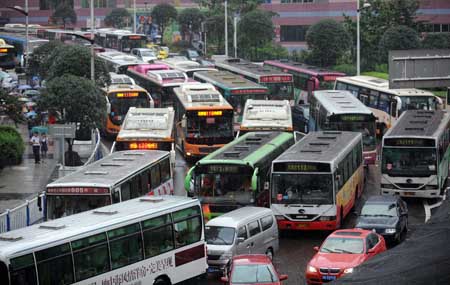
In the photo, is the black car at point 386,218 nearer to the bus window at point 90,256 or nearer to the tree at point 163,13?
the bus window at point 90,256

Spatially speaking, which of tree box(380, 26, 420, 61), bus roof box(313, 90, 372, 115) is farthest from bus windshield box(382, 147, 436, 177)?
tree box(380, 26, 420, 61)

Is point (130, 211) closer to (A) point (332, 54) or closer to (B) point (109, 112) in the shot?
(B) point (109, 112)

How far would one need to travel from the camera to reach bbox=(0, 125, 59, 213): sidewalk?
35.8 metres

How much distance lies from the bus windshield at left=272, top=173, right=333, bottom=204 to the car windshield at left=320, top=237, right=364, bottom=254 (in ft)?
15.3

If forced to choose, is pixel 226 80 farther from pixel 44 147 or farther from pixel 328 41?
pixel 328 41

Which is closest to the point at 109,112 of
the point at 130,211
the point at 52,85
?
the point at 52,85

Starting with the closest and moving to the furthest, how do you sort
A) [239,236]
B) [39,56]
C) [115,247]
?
1. [115,247]
2. [239,236]
3. [39,56]

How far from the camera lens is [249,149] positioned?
3275 cm

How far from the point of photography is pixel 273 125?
1587 inches

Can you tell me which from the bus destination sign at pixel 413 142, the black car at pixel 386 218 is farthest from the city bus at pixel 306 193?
the bus destination sign at pixel 413 142

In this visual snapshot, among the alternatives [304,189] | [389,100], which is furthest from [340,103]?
[304,189]

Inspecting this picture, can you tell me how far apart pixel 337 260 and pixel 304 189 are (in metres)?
6.00

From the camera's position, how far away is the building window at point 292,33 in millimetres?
98000

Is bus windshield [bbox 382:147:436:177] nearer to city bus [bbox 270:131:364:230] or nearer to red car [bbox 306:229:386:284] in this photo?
city bus [bbox 270:131:364:230]
